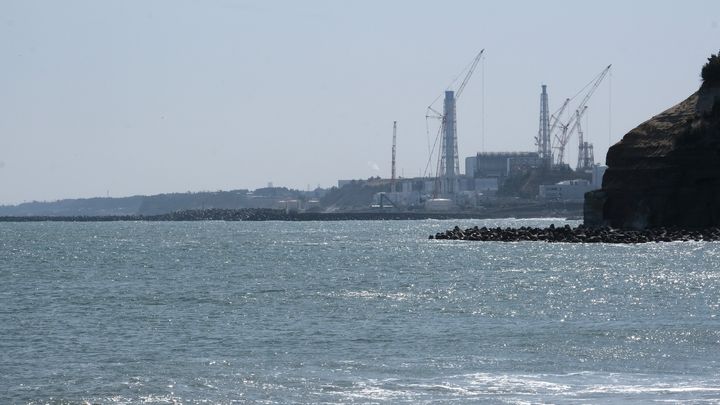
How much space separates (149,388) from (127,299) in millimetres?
21592

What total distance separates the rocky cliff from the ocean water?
29509 mm

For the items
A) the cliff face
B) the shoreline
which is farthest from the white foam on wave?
the cliff face

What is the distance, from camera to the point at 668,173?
93250 mm

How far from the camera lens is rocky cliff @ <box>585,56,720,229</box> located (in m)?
92.1

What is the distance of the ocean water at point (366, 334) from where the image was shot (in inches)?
968

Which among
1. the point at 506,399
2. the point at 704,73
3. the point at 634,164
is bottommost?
the point at 506,399

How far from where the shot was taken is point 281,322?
122 ft

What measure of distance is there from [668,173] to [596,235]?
6945mm

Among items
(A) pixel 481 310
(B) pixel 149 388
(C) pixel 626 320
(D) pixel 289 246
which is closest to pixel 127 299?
(A) pixel 481 310

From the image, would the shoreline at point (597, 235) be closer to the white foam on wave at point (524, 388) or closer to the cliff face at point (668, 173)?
the cliff face at point (668, 173)

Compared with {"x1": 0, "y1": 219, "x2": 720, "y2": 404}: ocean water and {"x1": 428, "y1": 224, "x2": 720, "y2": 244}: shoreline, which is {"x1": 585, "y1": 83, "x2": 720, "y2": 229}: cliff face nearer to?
{"x1": 428, "y1": 224, "x2": 720, "y2": 244}: shoreline

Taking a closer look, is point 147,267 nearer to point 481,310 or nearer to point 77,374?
point 481,310

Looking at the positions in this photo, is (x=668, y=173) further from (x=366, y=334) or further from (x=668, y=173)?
(x=366, y=334)

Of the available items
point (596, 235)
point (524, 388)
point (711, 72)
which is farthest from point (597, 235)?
point (524, 388)
